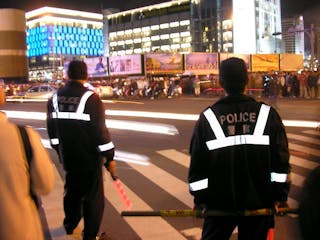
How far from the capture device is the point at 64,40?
137 metres

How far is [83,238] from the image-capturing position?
5074mm

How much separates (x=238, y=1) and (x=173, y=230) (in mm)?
96874

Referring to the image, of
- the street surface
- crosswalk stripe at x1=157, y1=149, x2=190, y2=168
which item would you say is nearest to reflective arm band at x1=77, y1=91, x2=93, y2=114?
the street surface

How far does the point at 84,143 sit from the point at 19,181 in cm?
215

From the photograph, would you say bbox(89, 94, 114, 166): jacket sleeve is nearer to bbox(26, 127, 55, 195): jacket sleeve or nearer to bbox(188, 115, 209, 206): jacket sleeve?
bbox(188, 115, 209, 206): jacket sleeve

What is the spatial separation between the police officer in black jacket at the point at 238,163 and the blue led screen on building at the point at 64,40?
421 feet

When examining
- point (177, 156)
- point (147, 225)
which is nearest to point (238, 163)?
point (147, 225)

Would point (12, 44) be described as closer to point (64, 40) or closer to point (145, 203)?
point (145, 203)

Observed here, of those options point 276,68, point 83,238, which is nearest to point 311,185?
point 83,238

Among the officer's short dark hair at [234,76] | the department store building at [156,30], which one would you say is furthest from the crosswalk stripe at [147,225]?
the department store building at [156,30]

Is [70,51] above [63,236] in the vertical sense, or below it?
above

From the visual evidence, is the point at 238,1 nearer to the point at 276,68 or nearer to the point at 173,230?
the point at 276,68

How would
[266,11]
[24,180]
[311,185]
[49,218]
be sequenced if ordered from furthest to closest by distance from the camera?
1. [266,11]
2. [49,218]
3. [24,180]
4. [311,185]

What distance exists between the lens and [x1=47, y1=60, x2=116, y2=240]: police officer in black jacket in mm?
4949
